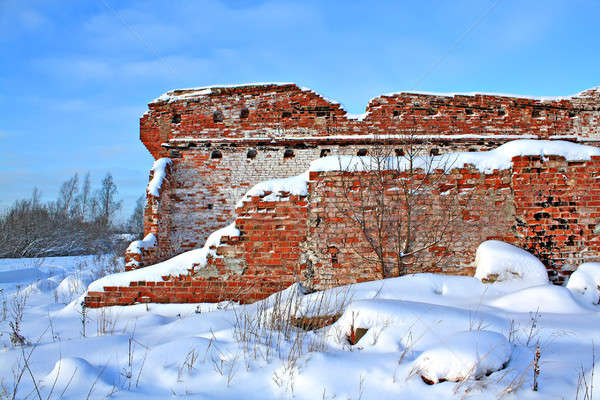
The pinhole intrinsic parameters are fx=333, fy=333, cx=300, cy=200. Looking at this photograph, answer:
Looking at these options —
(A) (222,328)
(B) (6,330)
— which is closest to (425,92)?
(A) (222,328)

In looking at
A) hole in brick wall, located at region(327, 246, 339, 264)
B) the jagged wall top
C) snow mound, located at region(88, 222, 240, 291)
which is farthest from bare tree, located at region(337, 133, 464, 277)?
the jagged wall top

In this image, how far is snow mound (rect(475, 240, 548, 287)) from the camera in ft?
12.0

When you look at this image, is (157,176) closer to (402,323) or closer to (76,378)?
(76,378)

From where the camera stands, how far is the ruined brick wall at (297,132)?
27.2 ft

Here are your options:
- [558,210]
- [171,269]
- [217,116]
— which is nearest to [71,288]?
[171,269]

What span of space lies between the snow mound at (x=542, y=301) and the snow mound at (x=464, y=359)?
1.17m

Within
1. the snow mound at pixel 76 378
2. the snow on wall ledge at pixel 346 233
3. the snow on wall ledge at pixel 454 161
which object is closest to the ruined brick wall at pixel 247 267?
the snow on wall ledge at pixel 346 233

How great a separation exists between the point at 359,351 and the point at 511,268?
2.37 meters

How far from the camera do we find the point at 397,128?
833 centimetres

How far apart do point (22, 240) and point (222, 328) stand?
15.8 m

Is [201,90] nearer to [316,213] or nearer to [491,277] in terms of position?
[316,213]

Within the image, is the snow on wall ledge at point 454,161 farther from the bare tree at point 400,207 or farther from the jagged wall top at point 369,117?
the jagged wall top at point 369,117

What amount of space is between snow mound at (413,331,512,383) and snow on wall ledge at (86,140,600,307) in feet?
7.27

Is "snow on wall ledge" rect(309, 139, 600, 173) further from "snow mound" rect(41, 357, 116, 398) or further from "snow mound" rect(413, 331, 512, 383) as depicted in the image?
"snow mound" rect(41, 357, 116, 398)
